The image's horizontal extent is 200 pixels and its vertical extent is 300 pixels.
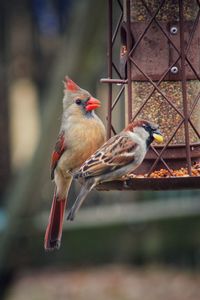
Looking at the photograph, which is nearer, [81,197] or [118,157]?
[81,197]

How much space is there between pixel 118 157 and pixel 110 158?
0.14ft

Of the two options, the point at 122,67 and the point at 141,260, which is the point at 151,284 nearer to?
Answer: the point at 141,260

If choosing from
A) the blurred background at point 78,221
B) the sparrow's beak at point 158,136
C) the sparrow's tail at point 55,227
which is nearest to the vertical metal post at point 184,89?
the sparrow's beak at point 158,136

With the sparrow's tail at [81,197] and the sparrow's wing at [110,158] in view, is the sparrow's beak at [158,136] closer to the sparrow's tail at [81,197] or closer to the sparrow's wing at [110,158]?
the sparrow's wing at [110,158]

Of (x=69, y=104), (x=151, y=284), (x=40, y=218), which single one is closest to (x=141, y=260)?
(x=151, y=284)

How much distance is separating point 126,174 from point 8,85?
693 cm

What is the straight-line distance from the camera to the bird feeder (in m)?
5.68

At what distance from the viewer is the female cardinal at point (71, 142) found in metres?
5.93

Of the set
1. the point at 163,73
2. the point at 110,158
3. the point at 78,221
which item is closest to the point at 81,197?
the point at 110,158

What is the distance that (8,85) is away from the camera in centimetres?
1220

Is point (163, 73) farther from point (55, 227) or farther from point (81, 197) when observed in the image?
point (55, 227)

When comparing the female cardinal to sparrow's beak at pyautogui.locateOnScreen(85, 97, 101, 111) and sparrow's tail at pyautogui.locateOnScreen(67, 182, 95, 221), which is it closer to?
sparrow's beak at pyautogui.locateOnScreen(85, 97, 101, 111)

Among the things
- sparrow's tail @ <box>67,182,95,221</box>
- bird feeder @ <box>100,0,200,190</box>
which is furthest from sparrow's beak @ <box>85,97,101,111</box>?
sparrow's tail @ <box>67,182,95,221</box>

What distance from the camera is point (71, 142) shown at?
599cm
